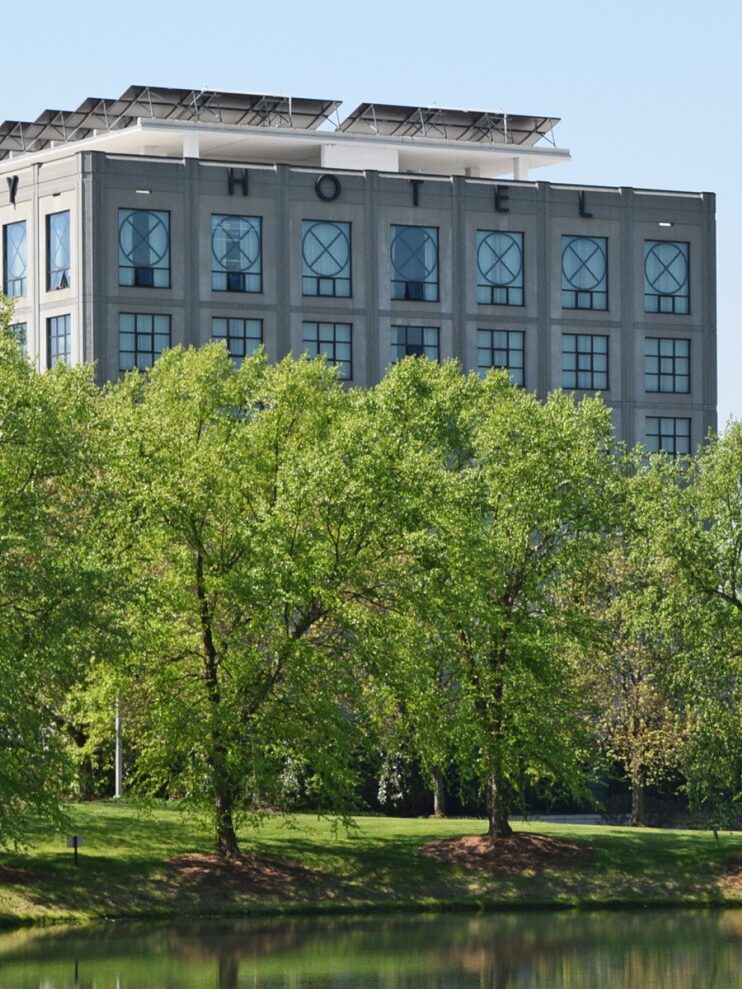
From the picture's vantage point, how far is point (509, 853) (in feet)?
176

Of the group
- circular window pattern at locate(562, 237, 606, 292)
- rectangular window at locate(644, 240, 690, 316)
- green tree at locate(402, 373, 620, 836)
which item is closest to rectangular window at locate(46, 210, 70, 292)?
circular window pattern at locate(562, 237, 606, 292)

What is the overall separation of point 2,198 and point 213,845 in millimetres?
52001

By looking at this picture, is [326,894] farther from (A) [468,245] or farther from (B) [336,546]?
(A) [468,245]

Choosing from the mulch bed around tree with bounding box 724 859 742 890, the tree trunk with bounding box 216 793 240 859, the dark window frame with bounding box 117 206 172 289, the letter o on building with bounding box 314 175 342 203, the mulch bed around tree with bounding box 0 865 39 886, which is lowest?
the mulch bed around tree with bounding box 724 859 742 890

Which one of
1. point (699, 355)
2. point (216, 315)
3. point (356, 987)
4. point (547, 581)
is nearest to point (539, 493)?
point (547, 581)

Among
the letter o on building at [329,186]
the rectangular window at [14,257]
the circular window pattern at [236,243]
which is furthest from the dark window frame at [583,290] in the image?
the rectangular window at [14,257]

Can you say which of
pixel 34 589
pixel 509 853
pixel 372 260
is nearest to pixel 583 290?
pixel 372 260

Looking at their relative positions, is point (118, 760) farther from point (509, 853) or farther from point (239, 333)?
point (239, 333)

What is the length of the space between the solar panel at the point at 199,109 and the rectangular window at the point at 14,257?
11.8 metres

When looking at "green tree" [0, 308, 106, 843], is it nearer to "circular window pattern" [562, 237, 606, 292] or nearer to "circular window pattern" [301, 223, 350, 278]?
"circular window pattern" [301, 223, 350, 278]

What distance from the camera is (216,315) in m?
93.5

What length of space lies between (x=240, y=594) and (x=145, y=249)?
46409 mm

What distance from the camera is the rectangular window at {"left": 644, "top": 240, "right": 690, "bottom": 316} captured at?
10131 cm

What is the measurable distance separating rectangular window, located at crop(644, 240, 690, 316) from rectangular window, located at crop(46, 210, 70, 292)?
1109 inches
